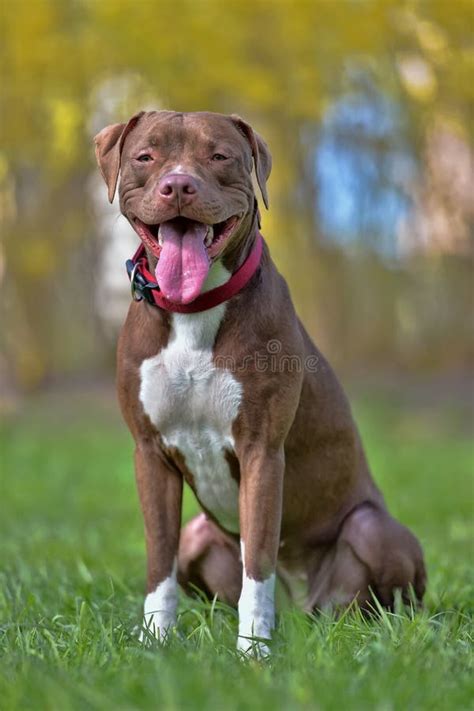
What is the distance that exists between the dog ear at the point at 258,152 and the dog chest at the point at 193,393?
1.38ft

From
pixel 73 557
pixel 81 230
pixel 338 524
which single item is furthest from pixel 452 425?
pixel 338 524

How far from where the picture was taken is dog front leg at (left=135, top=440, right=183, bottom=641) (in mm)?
3391

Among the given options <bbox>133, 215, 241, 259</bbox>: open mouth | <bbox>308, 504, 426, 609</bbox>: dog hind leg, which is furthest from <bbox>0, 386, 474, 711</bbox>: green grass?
<bbox>133, 215, 241, 259</bbox>: open mouth

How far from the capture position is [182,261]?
311 cm

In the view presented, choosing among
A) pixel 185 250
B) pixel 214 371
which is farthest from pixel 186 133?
pixel 214 371

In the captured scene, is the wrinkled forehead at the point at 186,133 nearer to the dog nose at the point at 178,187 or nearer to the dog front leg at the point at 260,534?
the dog nose at the point at 178,187

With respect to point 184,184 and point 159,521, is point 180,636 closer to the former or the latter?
point 159,521

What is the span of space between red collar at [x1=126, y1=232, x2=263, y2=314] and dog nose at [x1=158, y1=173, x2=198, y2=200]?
1.08ft

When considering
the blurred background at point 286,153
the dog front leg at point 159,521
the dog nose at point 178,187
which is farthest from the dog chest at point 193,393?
the blurred background at point 286,153

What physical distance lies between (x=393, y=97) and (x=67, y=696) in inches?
418

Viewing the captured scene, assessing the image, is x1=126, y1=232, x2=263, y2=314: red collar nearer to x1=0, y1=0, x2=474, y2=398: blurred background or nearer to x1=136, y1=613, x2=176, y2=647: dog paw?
x1=136, y1=613, x2=176, y2=647: dog paw

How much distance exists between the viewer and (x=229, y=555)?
3812 mm

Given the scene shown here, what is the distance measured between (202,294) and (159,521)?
75cm

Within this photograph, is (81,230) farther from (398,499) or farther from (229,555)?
(229,555)
